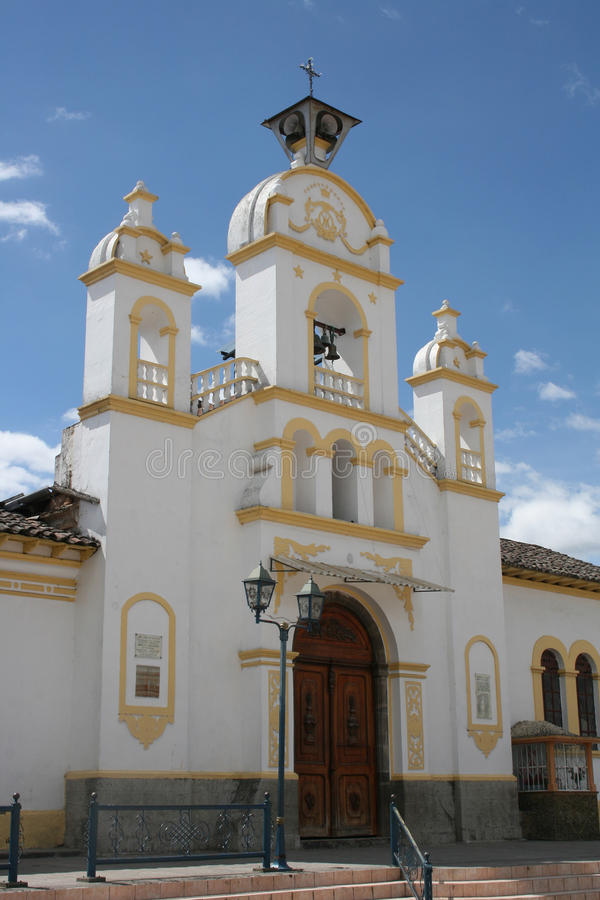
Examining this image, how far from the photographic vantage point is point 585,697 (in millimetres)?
24688

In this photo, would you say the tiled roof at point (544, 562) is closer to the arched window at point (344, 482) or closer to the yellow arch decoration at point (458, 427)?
the yellow arch decoration at point (458, 427)

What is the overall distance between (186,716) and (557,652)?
34.8 ft

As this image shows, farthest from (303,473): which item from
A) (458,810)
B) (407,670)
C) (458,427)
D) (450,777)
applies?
(458,810)

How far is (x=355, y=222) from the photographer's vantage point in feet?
69.8

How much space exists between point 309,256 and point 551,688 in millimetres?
11027

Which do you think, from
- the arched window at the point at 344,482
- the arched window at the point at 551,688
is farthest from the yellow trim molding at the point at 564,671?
the arched window at the point at 344,482

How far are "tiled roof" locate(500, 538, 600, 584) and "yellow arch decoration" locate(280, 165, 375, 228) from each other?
7678 millimetres

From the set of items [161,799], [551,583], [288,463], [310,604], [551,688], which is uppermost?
[288,463]

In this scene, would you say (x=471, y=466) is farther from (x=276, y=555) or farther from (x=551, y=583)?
(x=276, y=555)

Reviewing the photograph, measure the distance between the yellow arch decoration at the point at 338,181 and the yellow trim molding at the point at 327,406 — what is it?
4.12 m

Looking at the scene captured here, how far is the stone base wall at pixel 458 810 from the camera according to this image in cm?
1872

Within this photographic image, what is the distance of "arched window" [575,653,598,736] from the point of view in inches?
952

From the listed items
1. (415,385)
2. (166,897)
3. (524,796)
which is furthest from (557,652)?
(166,897)

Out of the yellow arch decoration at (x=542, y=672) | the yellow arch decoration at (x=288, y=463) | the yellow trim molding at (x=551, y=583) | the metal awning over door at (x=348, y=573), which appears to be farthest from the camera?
the yellow trim molding at (x=551, y=583)
